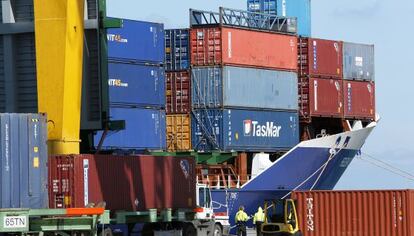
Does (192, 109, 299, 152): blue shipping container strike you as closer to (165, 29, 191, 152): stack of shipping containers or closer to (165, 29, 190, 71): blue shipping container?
(165, 29, 191, 152): stack of shipping containers

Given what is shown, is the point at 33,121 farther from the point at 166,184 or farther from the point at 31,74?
the point at 166,184

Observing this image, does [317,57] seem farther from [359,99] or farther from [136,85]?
[136,85]

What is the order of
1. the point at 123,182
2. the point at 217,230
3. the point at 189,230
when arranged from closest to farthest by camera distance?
1. the point at 123,182
2. the point at 189,230
3. the point at 217,230

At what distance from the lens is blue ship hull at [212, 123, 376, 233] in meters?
49.9

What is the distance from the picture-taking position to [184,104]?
5028 centimetres

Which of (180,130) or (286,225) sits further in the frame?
(180,130)

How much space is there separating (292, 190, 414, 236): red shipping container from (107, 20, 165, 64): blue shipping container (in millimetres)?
16487

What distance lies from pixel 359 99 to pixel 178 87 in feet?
34.0

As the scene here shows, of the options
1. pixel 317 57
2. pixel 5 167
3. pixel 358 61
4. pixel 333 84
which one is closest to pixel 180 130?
pixel 317 57

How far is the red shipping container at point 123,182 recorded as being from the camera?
29.3m

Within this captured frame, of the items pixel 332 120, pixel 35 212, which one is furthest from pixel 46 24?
pixel 332 120

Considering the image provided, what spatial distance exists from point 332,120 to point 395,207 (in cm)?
2759

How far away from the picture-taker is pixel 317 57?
5391 cm

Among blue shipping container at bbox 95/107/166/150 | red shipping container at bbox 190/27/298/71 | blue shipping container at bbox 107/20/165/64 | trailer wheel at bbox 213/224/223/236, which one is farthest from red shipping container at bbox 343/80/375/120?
trailer wheel at bbox 213/224/223/236
